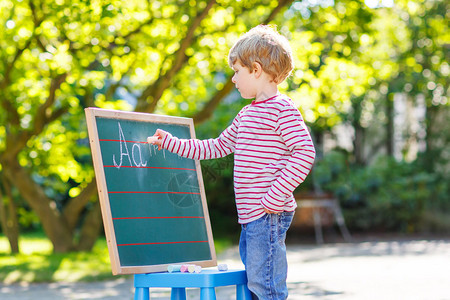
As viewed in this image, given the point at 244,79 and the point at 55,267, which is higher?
the point at 244,79

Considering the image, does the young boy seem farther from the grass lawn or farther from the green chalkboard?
the grass lawn

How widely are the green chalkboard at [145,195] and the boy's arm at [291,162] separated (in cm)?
74

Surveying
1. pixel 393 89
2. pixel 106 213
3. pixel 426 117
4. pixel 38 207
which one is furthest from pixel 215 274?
pixel 426 117

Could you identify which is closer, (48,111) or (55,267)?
(55,267)

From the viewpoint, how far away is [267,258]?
3.04 m

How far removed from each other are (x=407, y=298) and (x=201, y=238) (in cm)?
294

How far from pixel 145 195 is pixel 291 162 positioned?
0.94 m

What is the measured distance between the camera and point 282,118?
3068 millimetres

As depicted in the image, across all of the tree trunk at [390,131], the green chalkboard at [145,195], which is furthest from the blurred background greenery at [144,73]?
the green chalkboard at [145,195]

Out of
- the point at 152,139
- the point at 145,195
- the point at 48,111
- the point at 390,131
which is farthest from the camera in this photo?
the point at 390,131

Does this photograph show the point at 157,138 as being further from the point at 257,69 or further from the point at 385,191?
the point at 385,191

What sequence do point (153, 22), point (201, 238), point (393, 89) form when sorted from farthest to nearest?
1. point (393, 89)
2. point (153, 22)
3. point (201, 238)

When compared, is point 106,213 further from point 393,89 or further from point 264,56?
point 393,89

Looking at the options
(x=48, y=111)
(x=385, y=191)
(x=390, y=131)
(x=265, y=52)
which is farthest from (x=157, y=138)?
(x=390, y=131)
